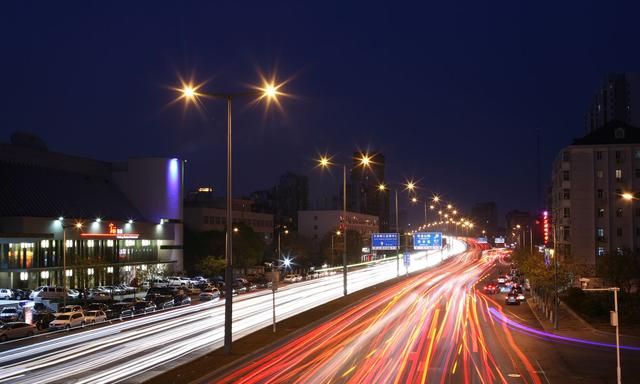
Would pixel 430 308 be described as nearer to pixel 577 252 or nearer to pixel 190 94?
pixel 190 94

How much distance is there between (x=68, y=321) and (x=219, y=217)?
2781 inches

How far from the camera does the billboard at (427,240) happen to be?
76375 mm

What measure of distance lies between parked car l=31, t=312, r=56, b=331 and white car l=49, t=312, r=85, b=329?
149cm

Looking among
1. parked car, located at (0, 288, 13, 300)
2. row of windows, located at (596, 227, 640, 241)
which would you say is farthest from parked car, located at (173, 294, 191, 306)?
row of windows, located at (596, 227, 640, 241)

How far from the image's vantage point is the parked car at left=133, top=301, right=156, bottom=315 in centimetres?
4697

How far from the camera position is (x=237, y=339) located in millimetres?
29750

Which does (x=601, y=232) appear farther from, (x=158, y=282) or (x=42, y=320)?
(x=42, y=320)

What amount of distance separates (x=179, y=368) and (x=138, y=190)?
239 ft

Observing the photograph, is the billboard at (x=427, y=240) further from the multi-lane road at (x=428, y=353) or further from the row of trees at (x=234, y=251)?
the multi-lane road at (x=428, y=353)

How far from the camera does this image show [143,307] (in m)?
47.4

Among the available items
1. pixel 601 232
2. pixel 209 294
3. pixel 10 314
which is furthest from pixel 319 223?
pixel 10 314

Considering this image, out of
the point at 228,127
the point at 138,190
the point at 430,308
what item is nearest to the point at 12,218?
the point at 138,190

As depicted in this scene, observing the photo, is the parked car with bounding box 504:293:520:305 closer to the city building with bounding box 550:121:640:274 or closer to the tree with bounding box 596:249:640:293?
the tree with bounding box 596:249:640:293

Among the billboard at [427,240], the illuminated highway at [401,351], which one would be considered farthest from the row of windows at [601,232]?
the illuminated highway at [401,351]
